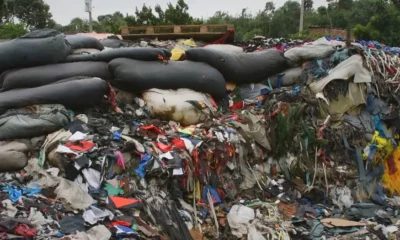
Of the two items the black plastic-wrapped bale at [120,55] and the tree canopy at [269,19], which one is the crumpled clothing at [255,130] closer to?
the black plastic-wrapped bale at [120,55]

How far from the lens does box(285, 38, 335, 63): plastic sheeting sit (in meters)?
5.25

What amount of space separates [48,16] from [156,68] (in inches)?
840

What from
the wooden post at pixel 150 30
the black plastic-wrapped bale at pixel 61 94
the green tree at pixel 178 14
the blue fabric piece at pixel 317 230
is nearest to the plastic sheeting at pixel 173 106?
the black plastic-wrapped bale at pixel 61 94

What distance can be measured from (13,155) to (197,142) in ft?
5.36

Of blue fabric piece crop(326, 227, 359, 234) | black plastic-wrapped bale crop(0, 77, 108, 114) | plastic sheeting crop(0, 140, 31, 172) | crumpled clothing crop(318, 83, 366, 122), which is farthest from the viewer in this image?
crumpled clothing crop(318, 83, 366, 122)

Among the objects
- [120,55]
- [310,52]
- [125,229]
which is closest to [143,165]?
[125,229]

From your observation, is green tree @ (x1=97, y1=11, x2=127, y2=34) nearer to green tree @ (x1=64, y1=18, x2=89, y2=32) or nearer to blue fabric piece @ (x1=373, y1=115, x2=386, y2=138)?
green tree @ (x1=64, y1=18, x2=89, y2=32)

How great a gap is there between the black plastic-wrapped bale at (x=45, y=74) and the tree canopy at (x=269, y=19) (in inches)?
449

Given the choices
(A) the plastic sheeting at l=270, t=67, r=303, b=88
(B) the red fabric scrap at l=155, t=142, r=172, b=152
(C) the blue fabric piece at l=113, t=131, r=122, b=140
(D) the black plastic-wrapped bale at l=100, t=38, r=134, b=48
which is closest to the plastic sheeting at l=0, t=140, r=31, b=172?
(C) the blue fabric piece at l=113, t=131, r=122, b=140

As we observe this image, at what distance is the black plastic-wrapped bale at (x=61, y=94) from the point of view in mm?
4027

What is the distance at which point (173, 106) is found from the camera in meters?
4.46

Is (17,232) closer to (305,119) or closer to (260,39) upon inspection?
(305,119)

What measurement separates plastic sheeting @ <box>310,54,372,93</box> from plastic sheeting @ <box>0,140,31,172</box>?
3.20 m

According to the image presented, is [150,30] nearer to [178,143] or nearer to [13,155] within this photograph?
[178,143]
